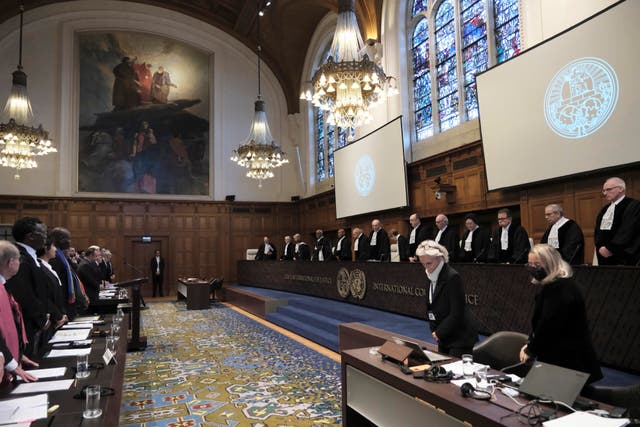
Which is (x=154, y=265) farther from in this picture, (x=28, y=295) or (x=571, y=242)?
(x=571, y=242)

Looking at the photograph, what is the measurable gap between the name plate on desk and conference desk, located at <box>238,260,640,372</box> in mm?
2046

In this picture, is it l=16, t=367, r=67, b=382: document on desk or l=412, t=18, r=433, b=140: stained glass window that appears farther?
l=412, t=18, r=433, b=140: stained glass window

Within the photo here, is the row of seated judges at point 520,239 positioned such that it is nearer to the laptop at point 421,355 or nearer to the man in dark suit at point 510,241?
the man in dark suit at point 510,241

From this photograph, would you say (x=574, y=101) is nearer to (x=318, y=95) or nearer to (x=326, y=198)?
(x=318, y=95)

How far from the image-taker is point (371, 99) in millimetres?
6578

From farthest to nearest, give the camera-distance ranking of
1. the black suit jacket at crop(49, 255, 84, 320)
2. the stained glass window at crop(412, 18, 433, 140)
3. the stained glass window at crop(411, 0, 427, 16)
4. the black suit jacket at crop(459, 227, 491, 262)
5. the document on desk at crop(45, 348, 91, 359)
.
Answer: the stained glass window at crop(411, 0, 427, 16), the stained glass window at crop(412, 18, 433, 140), the black suit jacket at crop(459, 227, 491, 262), the black suit jacket at crop(49, 255, 84, 320), the document on desk at crop(45, 348, 91, 359)

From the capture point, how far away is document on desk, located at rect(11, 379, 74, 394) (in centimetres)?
207

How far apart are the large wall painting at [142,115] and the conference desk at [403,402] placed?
13233 mm

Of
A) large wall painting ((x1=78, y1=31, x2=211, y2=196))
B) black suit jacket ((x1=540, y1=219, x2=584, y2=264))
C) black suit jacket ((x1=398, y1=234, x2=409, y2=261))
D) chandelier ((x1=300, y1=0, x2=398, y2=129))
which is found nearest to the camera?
black suit jacket ((x1=540, y1=219, x2=584, y2=264))

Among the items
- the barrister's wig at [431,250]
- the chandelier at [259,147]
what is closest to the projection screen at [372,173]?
the chandelier at [259,147]

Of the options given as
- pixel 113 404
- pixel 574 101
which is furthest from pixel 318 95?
pixel 113 404

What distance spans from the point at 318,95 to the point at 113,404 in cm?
533

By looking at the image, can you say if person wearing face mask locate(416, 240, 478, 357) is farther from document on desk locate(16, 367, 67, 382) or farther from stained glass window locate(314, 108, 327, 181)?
stained glass window locate(314, 108, 327, 181)

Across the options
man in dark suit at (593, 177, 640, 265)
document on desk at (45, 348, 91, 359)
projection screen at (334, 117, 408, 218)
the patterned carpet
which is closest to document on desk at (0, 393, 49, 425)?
document on desk at (45, 348, 91, 359)
